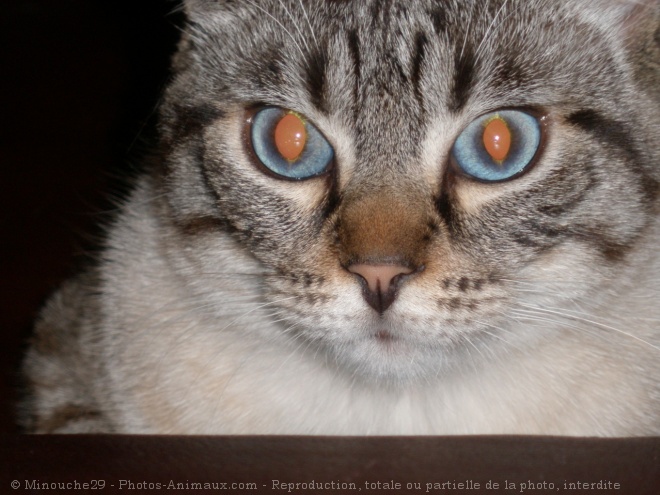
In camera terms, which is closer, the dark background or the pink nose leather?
the pink nose leather

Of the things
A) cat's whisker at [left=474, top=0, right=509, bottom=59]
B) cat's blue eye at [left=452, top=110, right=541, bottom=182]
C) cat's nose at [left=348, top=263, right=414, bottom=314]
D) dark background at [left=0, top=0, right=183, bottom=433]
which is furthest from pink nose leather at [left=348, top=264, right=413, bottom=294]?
dark background at [left=0, top=0, right=183, bottom=433]

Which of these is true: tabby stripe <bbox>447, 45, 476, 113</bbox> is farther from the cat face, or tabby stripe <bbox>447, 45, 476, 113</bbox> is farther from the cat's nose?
the cat's nose

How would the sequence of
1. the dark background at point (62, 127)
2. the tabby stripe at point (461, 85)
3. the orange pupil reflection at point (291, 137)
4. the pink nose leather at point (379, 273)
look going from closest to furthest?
the pink nose leather at point (379, 273), the tabby stripe at point (461, 85), the orange pupil reflection at point (291, 137), the dark background at point (62, 127)

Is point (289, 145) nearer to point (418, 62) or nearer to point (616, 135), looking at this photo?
point (418, 62)

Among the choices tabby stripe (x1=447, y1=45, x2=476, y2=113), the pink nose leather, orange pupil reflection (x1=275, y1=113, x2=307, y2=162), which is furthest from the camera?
orange pupil reflection (x1=275, y1=113, x2=307, y2=162)

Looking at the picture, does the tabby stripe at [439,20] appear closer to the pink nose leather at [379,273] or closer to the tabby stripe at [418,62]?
the tabby stripe at [418,62]

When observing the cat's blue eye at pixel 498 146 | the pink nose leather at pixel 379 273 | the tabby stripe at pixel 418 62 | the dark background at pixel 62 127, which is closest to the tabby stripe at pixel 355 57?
the tabby stripe at pixel 418 62

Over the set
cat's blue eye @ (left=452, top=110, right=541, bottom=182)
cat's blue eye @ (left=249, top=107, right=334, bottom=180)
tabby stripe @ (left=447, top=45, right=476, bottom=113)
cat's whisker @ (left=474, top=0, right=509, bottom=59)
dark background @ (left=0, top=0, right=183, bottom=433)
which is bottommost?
dark background @ (left=0, top=0, right=183, bottom=433)
